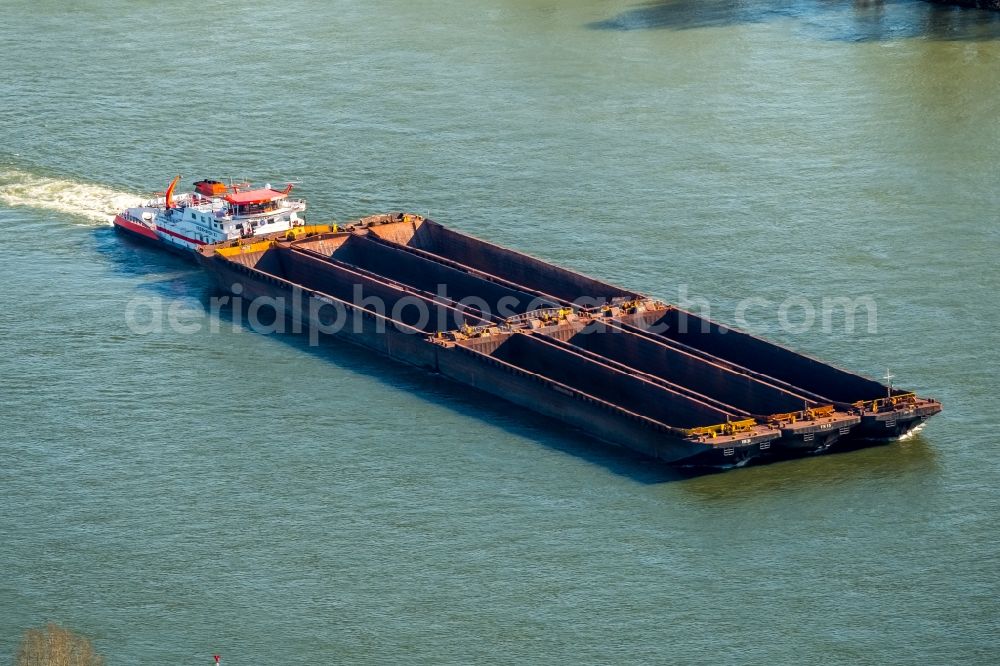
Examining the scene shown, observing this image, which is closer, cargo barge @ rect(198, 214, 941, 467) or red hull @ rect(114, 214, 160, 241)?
cargo barge @ rect(198, 214, 941, 467)

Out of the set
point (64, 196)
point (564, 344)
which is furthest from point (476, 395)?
point (64, 196)

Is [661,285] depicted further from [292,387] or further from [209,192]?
[209,192]

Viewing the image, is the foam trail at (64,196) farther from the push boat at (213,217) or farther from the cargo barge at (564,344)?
the cargo barge at (564,344)

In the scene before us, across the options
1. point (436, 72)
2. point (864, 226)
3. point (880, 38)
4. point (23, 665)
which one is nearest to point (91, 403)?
point (23, 665)

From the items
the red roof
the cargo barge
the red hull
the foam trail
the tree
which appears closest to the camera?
the tree

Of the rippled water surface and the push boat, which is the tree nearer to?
the rippled water surface

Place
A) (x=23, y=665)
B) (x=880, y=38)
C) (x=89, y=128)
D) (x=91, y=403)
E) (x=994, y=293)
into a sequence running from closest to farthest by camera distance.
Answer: (x=23, y=665), (x=91, y=403), (x=994, y=293), (x=89, y=128), (x=880, y=38)

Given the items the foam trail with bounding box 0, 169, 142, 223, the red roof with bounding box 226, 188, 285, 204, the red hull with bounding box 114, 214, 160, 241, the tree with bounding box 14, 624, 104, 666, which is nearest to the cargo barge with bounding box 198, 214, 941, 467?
the red roof with bounding box 226, 188, 285, 204
